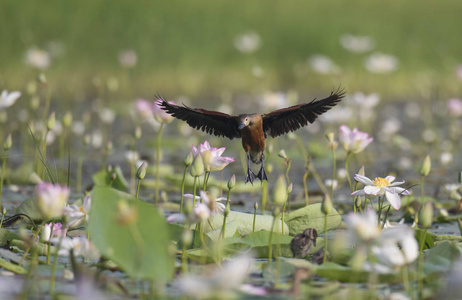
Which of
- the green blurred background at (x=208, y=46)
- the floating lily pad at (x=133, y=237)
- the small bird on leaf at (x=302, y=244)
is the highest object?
the green blurred background at (x=208, y=46)

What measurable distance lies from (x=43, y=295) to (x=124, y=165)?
4103 millimetres

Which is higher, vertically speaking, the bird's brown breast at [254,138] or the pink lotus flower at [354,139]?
the bird's brown breast at [254,138]

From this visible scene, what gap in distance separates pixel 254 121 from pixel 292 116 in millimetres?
220

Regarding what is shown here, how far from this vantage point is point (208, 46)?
12109 millimetres

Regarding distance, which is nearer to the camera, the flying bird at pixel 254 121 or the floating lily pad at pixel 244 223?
the floating lily pad at pixel 244 223

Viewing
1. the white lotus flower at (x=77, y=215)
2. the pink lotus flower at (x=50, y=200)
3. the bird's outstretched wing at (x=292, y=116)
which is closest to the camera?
the pink lotus flower at (x=50, y=200)

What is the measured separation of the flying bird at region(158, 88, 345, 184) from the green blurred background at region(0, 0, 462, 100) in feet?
20.0

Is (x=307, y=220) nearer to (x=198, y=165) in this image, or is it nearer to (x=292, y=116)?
(x=292, y=116)

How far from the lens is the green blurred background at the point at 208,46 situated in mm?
10672

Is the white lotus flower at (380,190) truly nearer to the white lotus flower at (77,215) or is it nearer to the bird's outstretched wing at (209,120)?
the bird's outstretched wing at (209,120)

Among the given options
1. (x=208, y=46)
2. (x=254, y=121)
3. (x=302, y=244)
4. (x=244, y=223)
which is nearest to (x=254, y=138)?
(x=254, y=121)

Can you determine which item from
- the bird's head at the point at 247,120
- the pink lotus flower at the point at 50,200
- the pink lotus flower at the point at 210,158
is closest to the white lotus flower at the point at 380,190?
the pink lotus flower at the point at 210,158

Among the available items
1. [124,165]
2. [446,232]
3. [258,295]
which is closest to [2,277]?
[258,295]

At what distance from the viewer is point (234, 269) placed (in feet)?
5.14
